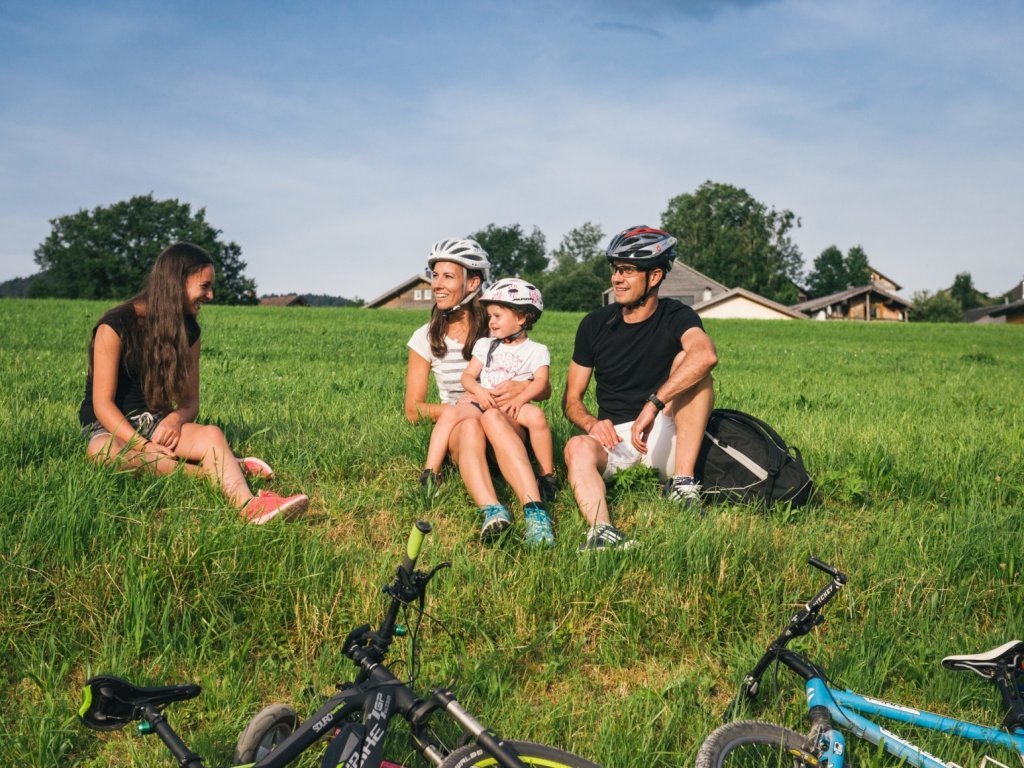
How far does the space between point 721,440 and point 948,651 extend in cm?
195

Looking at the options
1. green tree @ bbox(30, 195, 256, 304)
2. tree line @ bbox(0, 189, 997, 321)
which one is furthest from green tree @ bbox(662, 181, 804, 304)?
green tree @ bbox(30, 195, 256, 304)

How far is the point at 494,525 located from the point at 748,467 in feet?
6.12

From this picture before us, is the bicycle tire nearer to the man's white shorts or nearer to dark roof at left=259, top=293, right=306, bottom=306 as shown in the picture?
the man's white shorts

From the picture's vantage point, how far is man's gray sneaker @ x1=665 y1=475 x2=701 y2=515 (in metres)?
5.06

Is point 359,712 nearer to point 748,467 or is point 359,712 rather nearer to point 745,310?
point 748,467

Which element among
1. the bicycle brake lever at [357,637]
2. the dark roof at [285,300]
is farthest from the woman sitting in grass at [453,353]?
the dark roof at [285,300]

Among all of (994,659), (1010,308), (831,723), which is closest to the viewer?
(831,723)

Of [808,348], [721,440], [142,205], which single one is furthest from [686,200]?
[721,440]

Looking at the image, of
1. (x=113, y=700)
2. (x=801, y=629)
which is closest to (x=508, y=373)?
(x=801, y=629)

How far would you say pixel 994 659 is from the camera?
343 cm

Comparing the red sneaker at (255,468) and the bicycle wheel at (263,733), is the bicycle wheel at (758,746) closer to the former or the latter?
the bicycle wheel at (263,733)

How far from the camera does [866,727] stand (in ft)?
10.3

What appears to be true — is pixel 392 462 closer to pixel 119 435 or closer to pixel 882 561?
pixel 119 435

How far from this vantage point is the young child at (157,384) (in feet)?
15.8
